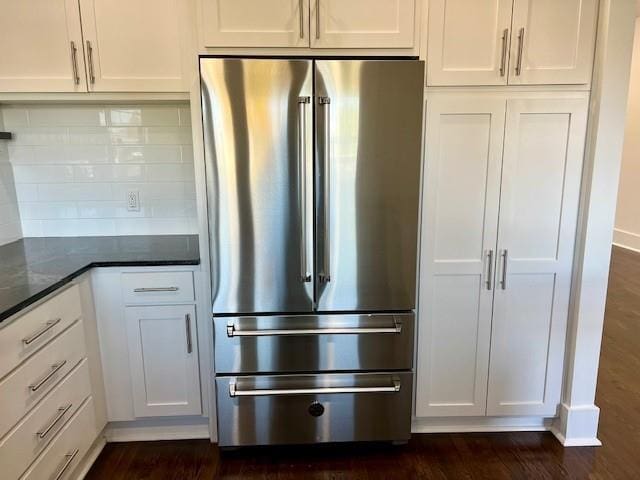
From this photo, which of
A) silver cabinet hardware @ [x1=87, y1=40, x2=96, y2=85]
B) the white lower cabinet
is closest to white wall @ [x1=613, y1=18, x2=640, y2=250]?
the white lower cabinet

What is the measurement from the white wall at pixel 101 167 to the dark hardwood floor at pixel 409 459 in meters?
1.16

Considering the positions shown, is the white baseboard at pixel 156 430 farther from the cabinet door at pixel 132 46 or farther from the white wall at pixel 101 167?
the cabinet door at pixel 132 46

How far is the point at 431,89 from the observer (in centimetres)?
180

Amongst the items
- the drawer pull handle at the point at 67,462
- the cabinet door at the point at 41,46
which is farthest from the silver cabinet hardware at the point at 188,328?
the cabinet door at the point at 41,46

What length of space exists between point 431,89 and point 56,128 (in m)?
1.93

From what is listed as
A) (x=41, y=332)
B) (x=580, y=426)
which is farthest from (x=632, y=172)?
(x=41, y=332)

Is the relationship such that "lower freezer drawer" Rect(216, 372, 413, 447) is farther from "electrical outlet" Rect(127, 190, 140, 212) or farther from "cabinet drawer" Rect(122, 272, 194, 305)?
"electrical outlet" Rect(127, 190, 140, 212)

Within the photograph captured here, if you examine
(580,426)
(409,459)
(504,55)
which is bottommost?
(409,459)

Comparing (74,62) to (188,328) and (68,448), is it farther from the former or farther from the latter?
(68,448)

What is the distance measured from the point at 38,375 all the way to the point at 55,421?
0.22m

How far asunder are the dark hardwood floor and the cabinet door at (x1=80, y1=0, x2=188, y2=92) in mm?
1707

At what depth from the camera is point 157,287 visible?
191 cm

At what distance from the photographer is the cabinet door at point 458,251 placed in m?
1.83

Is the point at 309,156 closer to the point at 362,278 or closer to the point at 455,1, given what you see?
the point at 362,278
